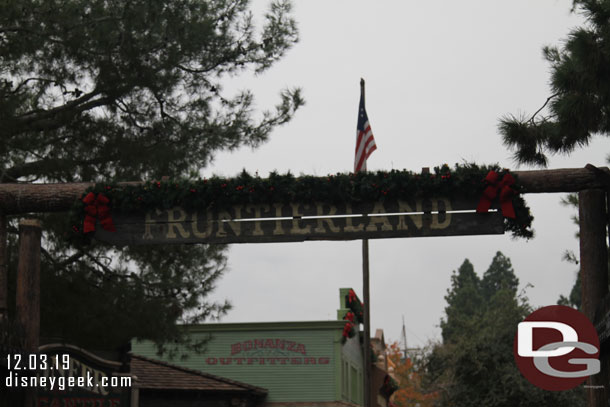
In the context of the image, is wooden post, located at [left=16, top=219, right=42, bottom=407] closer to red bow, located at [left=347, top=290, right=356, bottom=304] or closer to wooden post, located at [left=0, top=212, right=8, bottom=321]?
wooden post, located at [left=0, top=212, right=8, bottom=321]

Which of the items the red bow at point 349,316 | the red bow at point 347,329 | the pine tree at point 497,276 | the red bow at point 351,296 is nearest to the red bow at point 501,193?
the red bow at point 347,329

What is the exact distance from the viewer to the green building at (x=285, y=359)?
1266 inches

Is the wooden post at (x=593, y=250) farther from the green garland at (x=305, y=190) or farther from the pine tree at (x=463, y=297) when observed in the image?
the pine tree at (x=463, y=297)

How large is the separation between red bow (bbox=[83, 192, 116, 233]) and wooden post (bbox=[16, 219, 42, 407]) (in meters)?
0.79

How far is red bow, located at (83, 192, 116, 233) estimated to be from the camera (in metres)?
11.8

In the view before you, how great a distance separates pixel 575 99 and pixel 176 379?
20.1 metres

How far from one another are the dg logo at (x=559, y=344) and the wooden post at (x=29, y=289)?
20.7 ft

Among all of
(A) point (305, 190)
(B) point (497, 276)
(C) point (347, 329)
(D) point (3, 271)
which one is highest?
(B) point (497, 276)

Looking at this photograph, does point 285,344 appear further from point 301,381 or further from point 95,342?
point 95,342

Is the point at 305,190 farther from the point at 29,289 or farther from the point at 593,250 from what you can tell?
the point at 29,289

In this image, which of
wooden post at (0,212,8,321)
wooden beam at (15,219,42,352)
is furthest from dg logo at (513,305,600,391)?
wooden post at (0,212,8,321)

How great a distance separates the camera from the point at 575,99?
11352 mm

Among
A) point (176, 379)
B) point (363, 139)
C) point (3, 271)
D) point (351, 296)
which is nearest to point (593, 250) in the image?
point (3, 271)

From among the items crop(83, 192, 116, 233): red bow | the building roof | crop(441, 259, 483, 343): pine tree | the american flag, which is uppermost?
crop(441, 259, 483, 343): pine tree
